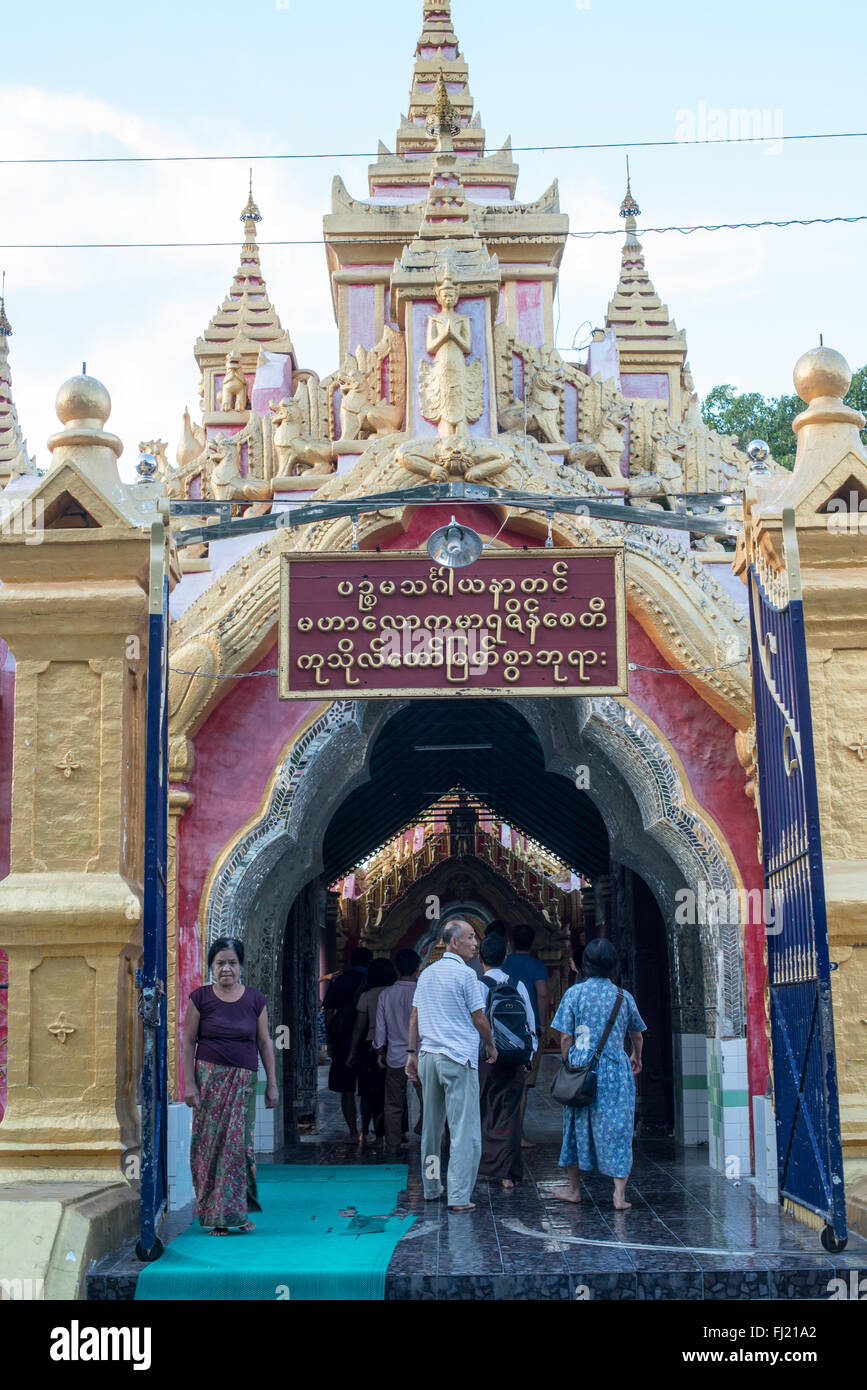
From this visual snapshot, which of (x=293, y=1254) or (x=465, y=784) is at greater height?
(x=465, y=784)

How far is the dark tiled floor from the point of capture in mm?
5012

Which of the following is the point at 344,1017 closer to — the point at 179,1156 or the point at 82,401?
the point at 179,1156

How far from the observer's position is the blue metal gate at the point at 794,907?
5445 mm

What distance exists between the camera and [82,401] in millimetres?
6727

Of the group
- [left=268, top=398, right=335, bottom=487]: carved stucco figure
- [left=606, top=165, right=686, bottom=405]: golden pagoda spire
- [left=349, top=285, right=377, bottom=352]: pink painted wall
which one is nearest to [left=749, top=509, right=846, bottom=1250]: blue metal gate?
[left=268, top=398, right=335, bottom=487]: carved stucco figure

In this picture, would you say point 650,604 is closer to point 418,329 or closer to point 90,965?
point 418,329

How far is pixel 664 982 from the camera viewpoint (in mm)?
11156

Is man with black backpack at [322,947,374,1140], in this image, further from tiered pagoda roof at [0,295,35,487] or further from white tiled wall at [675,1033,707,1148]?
tiered pagoda roof at [0,295,35,487]

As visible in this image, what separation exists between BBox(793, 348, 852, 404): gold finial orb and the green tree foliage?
21.2 metres

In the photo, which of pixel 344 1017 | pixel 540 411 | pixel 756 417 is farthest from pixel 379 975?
pixel 756 417

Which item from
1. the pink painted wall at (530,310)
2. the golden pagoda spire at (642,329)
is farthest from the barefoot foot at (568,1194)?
the golden pagoda spire at (642,329)

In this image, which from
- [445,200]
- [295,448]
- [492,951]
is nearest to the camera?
[492,951]

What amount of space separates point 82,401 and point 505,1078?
411 centimetres
